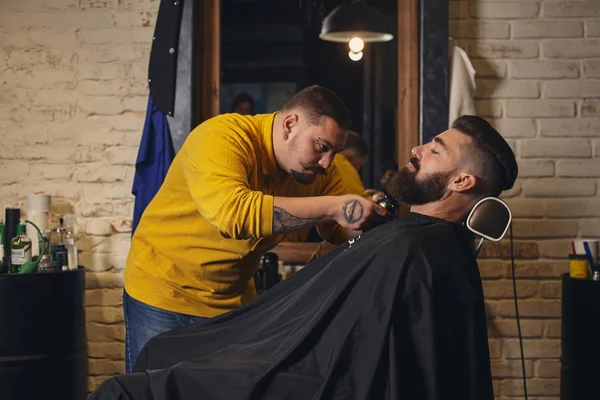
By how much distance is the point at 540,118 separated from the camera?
301 cm

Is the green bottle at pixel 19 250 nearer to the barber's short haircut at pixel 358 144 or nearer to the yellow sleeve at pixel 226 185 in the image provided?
the yellow sleeve at pixel 226 185

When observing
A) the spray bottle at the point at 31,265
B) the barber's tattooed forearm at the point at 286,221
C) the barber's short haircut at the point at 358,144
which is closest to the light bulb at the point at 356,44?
the barber's short haircut at the point at 358,144

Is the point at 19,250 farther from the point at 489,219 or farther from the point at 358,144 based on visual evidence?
the point at 489,219

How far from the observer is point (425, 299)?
158cm

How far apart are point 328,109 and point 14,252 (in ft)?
4.52

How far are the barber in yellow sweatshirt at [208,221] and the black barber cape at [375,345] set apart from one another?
1.24 feet

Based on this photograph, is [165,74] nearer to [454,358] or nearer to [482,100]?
[482,100]

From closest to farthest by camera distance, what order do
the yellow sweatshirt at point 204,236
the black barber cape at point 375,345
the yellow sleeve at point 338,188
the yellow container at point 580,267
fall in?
the black barber cape at point 375,345, the yellow sweatshirt at point 204,236, the yellow sleeve at point 338,188, the yellow container at point 580,267

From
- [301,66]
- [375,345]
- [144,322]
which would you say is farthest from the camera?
[301,66]

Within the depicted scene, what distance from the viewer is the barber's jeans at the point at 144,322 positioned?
2252 millimetres

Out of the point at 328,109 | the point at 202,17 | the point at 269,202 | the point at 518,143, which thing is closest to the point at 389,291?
the point at 269,202

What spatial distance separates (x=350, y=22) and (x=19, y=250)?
154 cm

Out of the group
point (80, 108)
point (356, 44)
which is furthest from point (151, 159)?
point (356, 44)

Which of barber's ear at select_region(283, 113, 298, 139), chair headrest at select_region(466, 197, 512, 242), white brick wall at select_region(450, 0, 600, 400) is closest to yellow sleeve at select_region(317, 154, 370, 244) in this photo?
barber's ear at select_region(283, 113, 298, 139)
